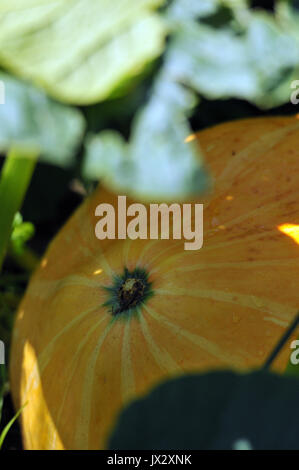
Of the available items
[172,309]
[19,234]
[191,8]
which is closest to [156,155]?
[191,8]

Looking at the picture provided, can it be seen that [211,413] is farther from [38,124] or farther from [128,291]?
[128,291]

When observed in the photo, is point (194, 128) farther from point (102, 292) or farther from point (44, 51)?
point (44, 51)

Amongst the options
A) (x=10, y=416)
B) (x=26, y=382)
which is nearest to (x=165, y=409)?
(x=26, y=382)

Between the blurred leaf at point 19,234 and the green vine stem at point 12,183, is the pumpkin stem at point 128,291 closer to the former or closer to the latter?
the green vine stem at point 12,183

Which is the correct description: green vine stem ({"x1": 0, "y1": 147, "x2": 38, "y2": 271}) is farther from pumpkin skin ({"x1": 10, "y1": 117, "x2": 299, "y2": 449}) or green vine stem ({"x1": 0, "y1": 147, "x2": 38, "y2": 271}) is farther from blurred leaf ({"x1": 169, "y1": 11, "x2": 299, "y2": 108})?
blurred leaf ({"x1": 169, "y1": 11, "x2": 299, "y2": 108})

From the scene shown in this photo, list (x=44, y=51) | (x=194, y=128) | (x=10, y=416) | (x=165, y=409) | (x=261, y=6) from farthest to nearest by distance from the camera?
1. (x=194, y=128)
2. (x=10, y=416)
3. (x=261, y=6)
4. (x=44, y=51)
5. (x=165, y=409)

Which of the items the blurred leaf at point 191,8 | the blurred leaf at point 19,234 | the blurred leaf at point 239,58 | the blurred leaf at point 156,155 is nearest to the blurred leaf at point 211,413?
the blurred leaf at point 156,155
